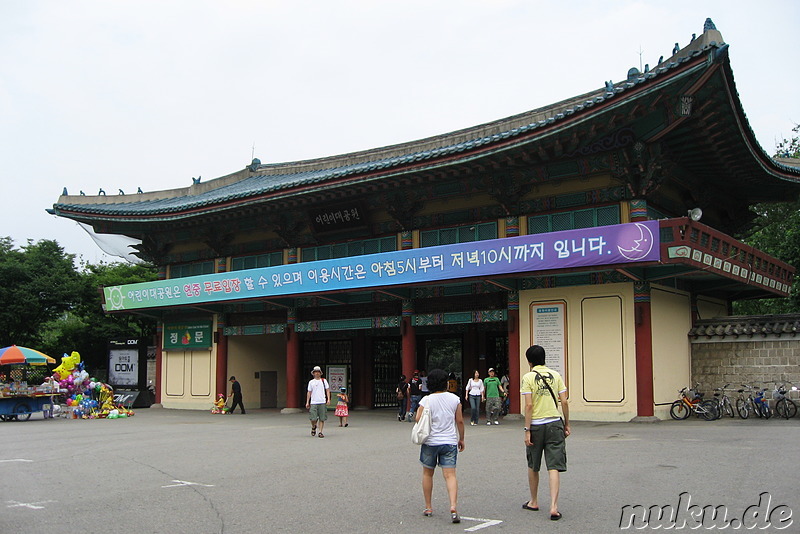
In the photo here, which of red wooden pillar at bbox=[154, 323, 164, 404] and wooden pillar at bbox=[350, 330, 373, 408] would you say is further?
red wooden pillar at bbox=[154, 323, 164, 404]

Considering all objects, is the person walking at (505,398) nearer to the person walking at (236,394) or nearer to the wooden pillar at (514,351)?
the wooden pillar at (514,351)

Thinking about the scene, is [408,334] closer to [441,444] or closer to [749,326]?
[749,326]

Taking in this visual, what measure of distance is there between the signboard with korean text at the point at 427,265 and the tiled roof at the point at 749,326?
17.7 feet

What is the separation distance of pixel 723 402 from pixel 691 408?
1.09 metres

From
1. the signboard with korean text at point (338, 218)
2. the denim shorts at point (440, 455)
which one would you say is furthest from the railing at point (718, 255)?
the signboard with korean text at point (338, 218)

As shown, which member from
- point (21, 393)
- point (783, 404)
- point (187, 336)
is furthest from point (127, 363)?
point (783, 404)

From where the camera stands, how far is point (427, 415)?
7.59m

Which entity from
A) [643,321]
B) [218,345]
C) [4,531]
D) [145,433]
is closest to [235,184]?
[218,345]

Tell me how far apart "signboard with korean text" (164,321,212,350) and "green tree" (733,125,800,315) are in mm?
20893

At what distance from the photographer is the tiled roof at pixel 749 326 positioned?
18406 millimetres

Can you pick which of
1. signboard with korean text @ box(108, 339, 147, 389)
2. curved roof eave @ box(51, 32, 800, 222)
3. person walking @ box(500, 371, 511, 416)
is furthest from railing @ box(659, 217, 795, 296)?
signboard with korean text @ box(108, 339, 147, 389)

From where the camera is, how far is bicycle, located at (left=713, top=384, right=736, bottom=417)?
18.3 m

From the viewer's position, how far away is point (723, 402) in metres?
18.6

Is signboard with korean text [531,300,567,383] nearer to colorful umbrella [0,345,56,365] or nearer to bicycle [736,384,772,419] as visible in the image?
bicycle [736,384,772,419]
